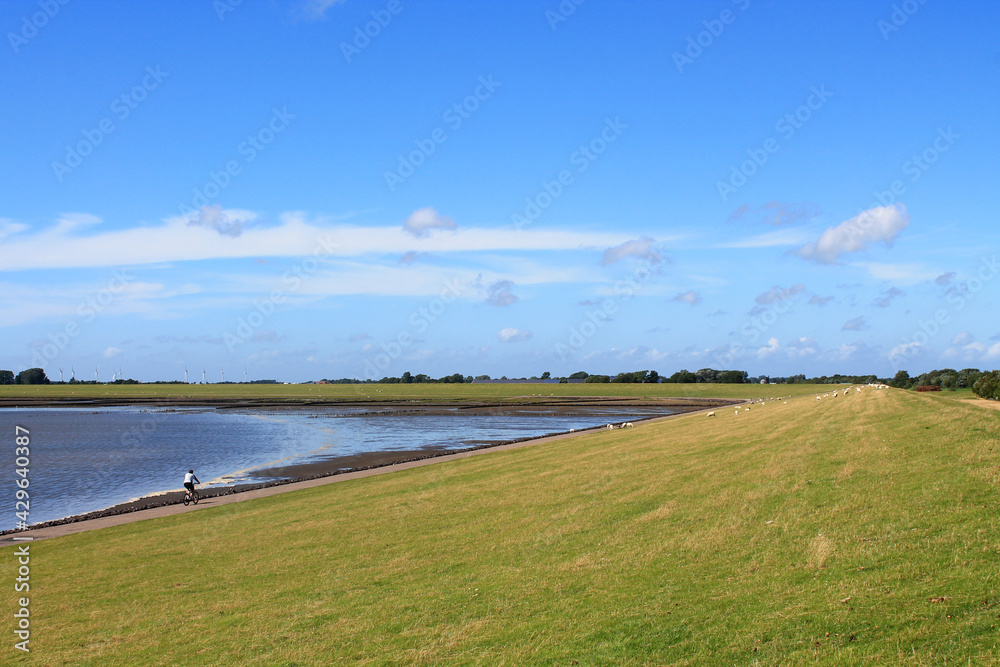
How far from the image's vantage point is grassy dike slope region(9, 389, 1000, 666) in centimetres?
949

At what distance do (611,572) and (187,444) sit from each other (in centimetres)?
5838

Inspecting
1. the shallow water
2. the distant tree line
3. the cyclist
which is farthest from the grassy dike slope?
the distant tree line

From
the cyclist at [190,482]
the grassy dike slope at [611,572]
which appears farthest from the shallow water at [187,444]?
the grassy dike slope at [611,572]

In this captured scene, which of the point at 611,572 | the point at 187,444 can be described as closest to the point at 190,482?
the point at 611,572

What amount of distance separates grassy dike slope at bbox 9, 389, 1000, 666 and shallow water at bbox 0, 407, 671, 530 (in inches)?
630

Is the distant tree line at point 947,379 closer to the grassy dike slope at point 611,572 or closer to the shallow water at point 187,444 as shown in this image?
the shallow water at point 187,444

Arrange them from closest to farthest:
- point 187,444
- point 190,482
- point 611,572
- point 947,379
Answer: point 611,572
point 190,482
point 187,444
point 947,379

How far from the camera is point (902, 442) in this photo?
18688 millimetres

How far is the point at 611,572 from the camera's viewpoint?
42.9ft

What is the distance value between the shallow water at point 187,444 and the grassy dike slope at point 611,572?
630 inches

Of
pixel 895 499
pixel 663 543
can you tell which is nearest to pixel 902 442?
pixel 895 499

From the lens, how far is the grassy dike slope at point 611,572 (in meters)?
9.49

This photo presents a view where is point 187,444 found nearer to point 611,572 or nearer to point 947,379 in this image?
point 611,572

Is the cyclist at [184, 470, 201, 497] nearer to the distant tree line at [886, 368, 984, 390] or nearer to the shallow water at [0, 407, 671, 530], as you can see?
the shallow water at [0, 407, 671, 530]
